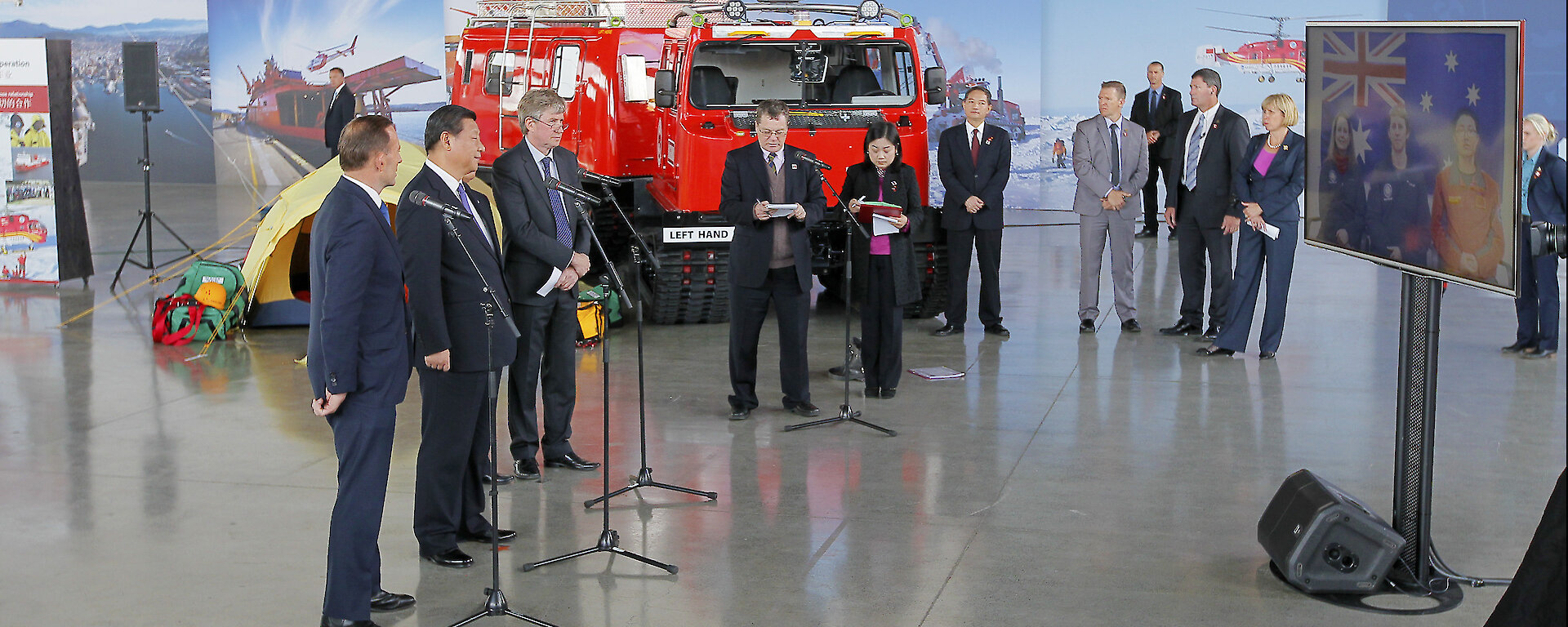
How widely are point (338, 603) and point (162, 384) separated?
458 cm

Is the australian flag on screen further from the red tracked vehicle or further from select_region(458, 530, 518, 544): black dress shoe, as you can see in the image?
the red tracked vehicle

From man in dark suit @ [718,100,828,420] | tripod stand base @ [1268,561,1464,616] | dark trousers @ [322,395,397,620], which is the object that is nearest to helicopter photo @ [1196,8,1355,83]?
man in dark suit @ [718,100,828,420]

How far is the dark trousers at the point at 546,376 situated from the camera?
235 inches

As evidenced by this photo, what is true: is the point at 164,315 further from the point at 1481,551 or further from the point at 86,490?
the point at 1481,551

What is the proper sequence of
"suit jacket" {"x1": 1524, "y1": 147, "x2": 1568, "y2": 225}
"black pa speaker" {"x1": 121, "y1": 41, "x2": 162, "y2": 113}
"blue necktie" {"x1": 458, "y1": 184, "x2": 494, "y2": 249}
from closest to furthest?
"blue necktie" {"x1": 458, "y1": 184, "x2": 494, "y2": 249}, "suit jacket" {"x1": 1524, "y1": 147, "x2": 1568, "y2": 225}, "black pa speaker" {"x1": 121, "y1": 41, "x2": 162, "y2": 113}

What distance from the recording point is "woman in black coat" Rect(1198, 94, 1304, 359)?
850cm

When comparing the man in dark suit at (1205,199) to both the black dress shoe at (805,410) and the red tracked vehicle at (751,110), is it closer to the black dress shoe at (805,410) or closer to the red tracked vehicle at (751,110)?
the red tracked vehicle at (751,110)

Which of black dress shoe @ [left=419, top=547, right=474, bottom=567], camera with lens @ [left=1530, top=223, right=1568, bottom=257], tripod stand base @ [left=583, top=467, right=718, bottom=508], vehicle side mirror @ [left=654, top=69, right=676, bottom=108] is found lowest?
black dress shoe @ [left=419, top=547, right=474, bottom=567]

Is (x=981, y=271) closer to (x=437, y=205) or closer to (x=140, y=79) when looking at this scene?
(x=437, y=205)

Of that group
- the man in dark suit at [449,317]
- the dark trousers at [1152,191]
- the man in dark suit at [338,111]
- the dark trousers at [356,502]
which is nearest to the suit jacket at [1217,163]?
the dark trousers at [1152,191]

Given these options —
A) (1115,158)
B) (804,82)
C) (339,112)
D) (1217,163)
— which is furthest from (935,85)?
(339,112)

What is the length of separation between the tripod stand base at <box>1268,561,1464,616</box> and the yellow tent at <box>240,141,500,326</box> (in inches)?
246

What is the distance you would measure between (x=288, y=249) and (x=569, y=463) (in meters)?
4.62

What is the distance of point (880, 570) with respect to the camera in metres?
4.95
